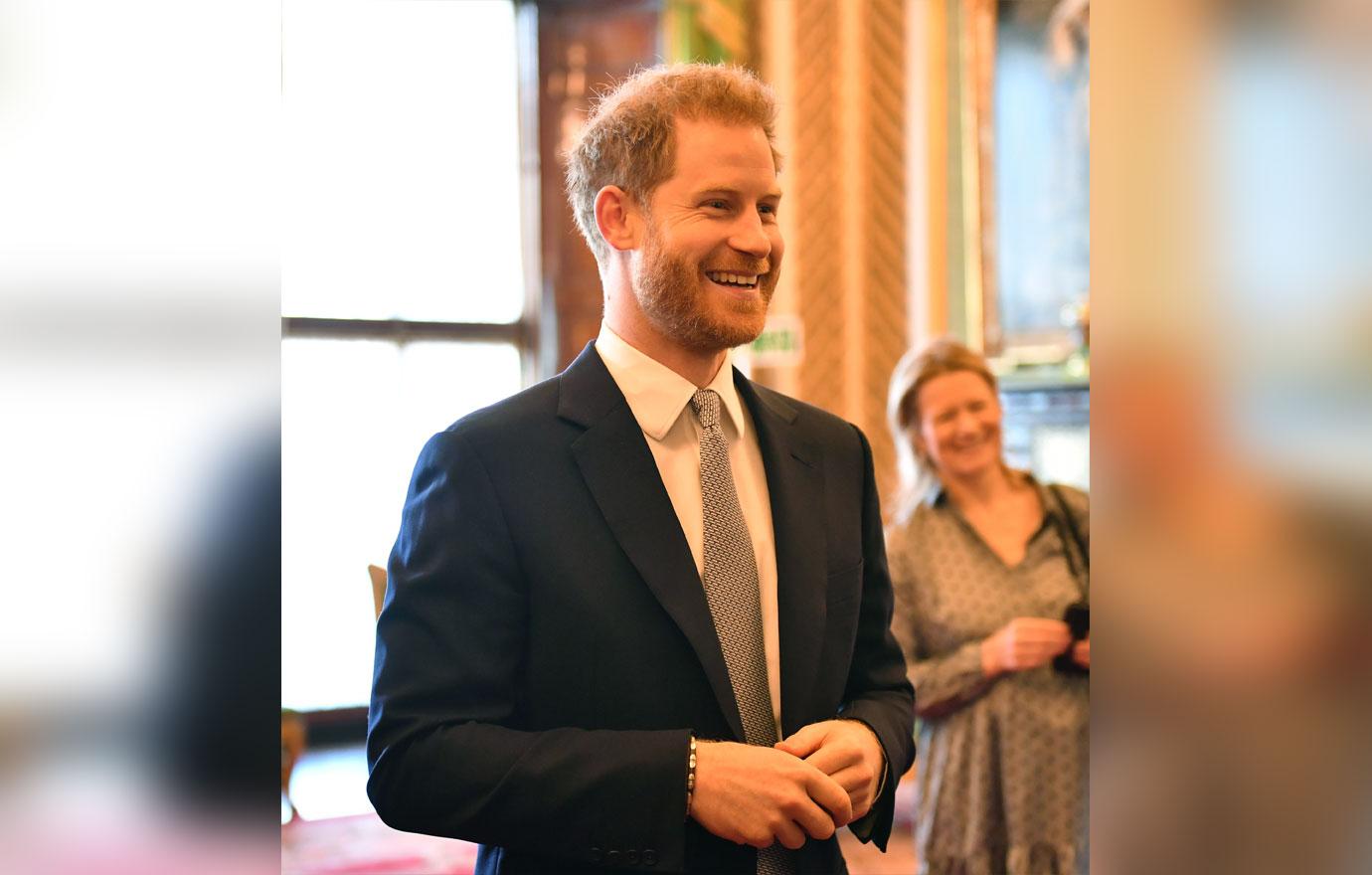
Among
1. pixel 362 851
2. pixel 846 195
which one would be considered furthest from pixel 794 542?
pixel 846 195

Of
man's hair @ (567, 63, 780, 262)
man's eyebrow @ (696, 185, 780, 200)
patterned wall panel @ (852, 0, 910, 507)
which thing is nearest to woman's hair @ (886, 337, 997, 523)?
man's hair @ (567, 63, 780, 262)

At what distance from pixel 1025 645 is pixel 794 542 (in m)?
1.49

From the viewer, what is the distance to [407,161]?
304 inches

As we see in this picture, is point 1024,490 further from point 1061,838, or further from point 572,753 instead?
point 572,753

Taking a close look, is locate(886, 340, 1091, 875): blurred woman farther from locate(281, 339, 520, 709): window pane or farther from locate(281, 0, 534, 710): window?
locate(281, 0, 534, 710): window

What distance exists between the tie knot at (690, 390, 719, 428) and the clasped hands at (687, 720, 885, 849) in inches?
18.3

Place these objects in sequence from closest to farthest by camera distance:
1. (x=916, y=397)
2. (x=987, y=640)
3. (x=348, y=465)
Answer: (x=987, y=640), (x=916, y=397), (x=348, y=465)

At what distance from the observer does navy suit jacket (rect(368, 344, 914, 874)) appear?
149 centimetres

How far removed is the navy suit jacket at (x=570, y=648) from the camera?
1490 mm

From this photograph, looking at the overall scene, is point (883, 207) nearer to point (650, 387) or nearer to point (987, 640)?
point (987, 640)

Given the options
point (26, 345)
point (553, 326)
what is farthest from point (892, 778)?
point (553, 326)

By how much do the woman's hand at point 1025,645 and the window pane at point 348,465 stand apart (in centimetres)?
459

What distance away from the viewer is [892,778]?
5.75ft

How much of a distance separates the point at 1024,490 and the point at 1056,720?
2.08 ft
